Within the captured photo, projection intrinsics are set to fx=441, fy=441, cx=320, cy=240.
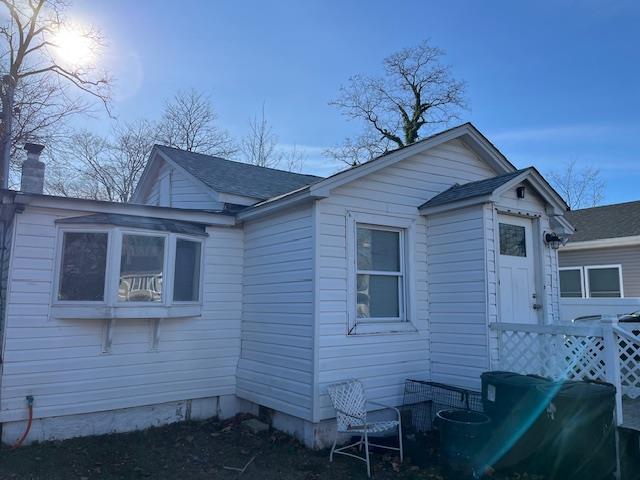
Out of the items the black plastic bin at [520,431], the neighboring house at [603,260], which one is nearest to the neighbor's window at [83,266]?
the black plastic bin at [520,431]

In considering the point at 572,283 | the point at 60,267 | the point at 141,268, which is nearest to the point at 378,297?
the point at 141,268

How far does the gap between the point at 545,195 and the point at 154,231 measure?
5889mm

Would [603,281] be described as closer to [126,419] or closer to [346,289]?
[346,289]

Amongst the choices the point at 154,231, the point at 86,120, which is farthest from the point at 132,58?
the point at 154,231

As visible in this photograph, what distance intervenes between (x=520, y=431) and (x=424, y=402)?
1.98 metres

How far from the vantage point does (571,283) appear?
47.7ft

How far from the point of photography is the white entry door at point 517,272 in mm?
6488

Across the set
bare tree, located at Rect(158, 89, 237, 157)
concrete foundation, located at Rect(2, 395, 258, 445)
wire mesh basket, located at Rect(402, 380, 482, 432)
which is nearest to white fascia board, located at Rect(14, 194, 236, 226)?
concrete foundation, located at Rect(2, 395, 258, 445)

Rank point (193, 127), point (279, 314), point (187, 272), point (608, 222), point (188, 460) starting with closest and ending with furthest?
point (188, 460) → point (279, 314) → point (187, 272) → point (608, 222) → point (193, 127)

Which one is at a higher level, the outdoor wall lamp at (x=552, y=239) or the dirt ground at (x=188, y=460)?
the outdoor wall lamp at (x=552, y=239)

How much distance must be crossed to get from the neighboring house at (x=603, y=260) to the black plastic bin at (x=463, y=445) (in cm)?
861

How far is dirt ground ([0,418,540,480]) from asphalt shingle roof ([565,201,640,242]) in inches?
444

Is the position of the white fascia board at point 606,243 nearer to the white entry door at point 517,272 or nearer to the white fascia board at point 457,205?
the white entry door at point 517,272

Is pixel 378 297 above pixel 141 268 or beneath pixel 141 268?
beneath
